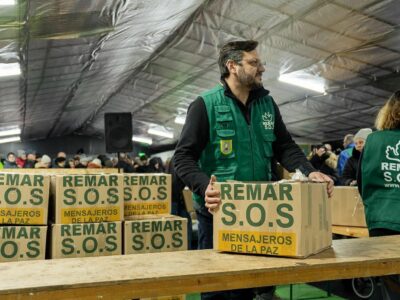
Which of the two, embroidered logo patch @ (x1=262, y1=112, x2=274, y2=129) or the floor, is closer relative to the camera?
embroidered logo patch @ (x1=262, y1=112, x2=274, y2=129)

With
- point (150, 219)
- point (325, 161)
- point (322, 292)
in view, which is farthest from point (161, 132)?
point (150, 219)

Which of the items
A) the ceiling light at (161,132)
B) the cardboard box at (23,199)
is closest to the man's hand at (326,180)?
the cardboard box at (23,199)

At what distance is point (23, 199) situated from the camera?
2.42m

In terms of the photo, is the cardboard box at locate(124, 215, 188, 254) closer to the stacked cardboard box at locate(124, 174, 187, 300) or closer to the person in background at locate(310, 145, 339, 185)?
the stacked cardboard box at locate(124, 174, 187, 300)

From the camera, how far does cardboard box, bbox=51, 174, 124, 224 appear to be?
2443 millimetres

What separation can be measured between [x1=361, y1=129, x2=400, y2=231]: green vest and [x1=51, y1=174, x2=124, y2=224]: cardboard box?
125 cm

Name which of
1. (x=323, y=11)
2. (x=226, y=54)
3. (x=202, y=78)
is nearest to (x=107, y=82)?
(x=202, y=78)

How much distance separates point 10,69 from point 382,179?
457 centimetres

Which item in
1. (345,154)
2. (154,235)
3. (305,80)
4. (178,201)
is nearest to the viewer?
(154,235)

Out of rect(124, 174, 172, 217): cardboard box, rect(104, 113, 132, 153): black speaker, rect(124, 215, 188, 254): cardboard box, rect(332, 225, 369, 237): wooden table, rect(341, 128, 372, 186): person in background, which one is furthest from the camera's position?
rect(104, 113, 132, 153): black speaker

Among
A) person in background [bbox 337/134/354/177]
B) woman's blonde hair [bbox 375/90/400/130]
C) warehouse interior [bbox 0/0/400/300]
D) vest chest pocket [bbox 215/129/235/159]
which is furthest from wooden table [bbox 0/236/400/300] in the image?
person in background [bbox 337/134/354/177]

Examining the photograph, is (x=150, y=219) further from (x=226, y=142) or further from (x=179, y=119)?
(x=179, y=119)

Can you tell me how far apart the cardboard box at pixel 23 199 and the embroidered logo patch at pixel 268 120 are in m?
1.22

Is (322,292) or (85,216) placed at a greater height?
(85,216)
